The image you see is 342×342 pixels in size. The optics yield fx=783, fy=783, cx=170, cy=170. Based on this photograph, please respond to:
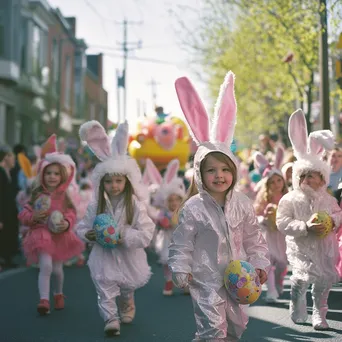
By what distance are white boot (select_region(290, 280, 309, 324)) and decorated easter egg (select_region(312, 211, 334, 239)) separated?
61cm

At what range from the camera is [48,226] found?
886 centimetres

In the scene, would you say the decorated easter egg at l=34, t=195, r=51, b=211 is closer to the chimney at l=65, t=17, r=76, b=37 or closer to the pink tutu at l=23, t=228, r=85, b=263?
the pink tutu at l=23, t=228, r=85, b=263

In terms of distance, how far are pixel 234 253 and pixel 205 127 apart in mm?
1010

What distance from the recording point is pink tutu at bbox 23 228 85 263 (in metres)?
8.68

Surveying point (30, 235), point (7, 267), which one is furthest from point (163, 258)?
point (7, 267)

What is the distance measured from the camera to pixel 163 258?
10789 mm

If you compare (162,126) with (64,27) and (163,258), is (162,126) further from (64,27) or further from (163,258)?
(64,27)

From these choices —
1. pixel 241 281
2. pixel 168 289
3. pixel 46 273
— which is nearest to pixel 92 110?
pixel 168 289

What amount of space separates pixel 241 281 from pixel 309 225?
2.33 metres

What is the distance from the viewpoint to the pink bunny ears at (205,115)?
5.89m

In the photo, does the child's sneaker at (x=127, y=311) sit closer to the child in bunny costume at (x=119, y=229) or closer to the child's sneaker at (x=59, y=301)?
the child in bunny costume at (x=119, y=229)

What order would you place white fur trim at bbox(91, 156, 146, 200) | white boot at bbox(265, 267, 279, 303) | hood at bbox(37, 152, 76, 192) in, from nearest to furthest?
white fur trim at bbox(91, 156, 146, 200), hood at bbox(37, 152, 76, 192), white boot at bbox(265, 267, 279, 303)

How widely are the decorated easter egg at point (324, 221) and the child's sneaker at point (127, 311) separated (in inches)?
83.6

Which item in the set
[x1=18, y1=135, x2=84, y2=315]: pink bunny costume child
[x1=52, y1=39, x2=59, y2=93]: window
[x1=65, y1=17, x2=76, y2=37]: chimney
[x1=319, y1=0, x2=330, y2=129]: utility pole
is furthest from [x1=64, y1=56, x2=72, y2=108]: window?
[x1=18, y1=135, x2=84, y2=315]: pink bunny costume child
